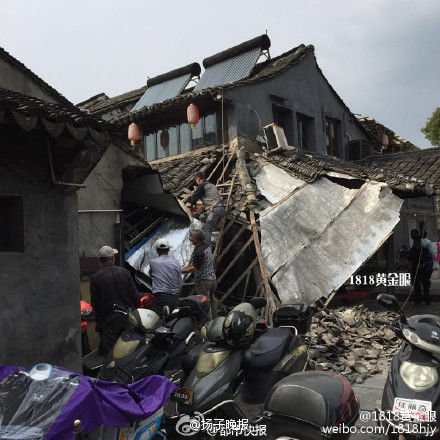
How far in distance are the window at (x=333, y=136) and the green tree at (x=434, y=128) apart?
18015mm

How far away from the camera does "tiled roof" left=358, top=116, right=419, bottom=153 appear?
810 inches

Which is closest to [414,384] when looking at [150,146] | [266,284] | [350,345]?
[350,345]

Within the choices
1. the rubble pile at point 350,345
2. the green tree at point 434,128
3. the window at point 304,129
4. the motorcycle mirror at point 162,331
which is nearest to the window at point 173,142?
the window at point 304,129

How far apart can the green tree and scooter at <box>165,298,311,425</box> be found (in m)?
33.3

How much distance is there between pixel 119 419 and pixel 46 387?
586mm

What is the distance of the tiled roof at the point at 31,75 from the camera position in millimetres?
8305

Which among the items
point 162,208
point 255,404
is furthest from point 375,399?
point 162,208

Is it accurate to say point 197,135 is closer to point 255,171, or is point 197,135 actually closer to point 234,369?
point 255,171

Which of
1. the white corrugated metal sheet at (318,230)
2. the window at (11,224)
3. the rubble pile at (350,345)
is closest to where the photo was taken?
the window at (11,224)

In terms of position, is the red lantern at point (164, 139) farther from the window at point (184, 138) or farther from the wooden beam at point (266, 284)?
the wooden beam at point (266, 284)

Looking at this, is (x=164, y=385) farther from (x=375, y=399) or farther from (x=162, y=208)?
(x=162, y=208)

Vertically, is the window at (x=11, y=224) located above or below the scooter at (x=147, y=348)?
above

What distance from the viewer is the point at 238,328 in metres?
4.33

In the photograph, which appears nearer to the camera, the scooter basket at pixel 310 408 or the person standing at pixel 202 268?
the scooter basket at pixel 310 408
